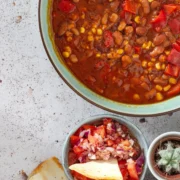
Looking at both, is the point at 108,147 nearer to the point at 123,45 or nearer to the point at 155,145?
the point at 155,145

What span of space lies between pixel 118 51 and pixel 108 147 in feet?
1.89

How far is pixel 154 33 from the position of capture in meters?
3.01

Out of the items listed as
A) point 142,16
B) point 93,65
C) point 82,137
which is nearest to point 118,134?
point 82,137

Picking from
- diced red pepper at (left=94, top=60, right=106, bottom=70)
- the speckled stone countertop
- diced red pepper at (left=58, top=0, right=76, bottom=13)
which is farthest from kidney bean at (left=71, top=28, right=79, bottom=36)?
the speckled stone countertop

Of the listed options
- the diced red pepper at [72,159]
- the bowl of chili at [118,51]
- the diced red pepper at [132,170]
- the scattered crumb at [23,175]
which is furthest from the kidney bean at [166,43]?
the scattered crumb at [23,175]

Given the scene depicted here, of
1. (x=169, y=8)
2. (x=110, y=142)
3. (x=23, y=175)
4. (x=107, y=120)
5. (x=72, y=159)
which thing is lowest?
(x=23, y=175)

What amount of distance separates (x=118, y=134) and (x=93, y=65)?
1.51 feet

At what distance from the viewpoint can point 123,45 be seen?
9.89 feet

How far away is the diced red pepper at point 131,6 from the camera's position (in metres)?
2.98

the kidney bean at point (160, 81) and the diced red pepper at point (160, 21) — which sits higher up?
the diced red pepper at point (160, 21)

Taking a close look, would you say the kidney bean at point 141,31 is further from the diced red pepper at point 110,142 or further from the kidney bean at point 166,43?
the diced red pepper at point 110,142

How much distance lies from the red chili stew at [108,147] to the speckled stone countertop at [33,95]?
131mm

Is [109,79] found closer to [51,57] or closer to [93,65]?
[93,65]

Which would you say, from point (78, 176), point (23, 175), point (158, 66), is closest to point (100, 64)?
point (158, 66)
